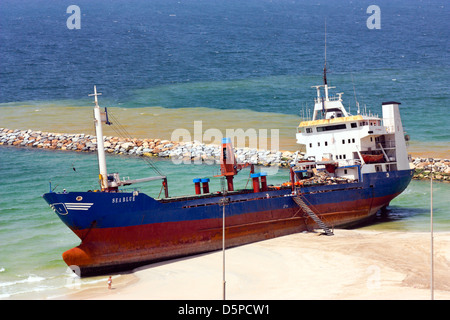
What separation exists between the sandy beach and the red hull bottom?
0.71m

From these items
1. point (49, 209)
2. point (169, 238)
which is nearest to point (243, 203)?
point (169, 238)

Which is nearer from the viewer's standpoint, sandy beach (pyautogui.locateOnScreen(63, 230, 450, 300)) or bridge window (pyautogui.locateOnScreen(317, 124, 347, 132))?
sandy beach (pyautogui.locateOnScreen(63, 230, 450, 300))

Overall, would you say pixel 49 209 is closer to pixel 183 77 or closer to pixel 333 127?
pixel 333 127

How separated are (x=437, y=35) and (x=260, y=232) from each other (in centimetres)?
11073

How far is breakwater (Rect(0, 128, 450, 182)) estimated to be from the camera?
54.1m

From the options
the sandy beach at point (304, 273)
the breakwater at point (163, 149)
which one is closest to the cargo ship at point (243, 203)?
the sandy beach at point (304, 273)

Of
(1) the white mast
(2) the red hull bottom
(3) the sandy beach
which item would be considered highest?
(1) the white mast

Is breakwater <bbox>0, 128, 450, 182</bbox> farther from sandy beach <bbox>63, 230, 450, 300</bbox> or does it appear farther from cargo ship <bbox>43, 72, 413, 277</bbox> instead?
sandy beach <bbox>63, 230, 450, 300</bbox>

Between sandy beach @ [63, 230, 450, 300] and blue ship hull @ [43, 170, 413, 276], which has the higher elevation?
blue ship hull @ [43, 170, 413, 276]

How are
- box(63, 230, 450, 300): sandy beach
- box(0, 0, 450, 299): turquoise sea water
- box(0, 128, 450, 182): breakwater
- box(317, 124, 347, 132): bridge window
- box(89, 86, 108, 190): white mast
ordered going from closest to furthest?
box(63, 230, 450, 300): sandy beach → box(89, 86, 108, 190): white mast → box(0, 0, 450, 299): turquoise sea water → box(317, 124, 347, 132): bridge window → box(0, 128, 450, 182): breakwater

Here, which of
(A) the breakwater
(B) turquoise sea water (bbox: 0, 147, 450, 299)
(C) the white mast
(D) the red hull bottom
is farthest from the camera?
(A) the breakwater

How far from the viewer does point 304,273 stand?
25719 millimetres

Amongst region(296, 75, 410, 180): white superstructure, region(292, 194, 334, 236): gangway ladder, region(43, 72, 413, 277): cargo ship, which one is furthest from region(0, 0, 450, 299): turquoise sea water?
region(292, 194, 334, 236): gangway ladder
